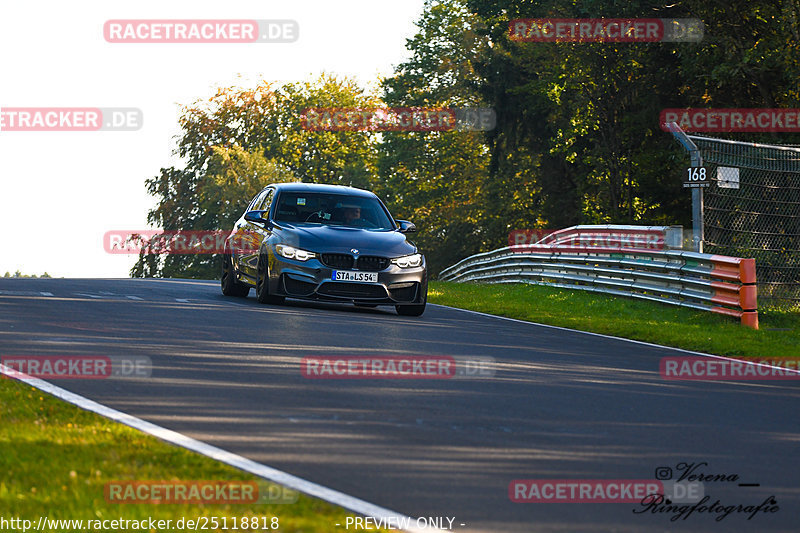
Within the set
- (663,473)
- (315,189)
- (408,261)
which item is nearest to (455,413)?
(663,473)

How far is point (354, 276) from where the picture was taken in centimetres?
1644

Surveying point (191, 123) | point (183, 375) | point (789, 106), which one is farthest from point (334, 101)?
point (183, 375)

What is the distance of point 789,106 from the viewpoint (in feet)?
109

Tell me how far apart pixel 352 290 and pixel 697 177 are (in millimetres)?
5729

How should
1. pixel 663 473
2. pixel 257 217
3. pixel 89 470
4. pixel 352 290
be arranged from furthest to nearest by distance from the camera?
1. pixel 257 217
2. pixel 352 290
3. pixel 663 473
4. pixel 89 470

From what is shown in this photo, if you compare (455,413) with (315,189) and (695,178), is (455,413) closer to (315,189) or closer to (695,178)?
(315,189)

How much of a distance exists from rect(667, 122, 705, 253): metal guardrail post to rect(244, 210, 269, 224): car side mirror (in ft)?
20.6

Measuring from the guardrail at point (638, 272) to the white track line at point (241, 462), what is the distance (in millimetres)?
10870

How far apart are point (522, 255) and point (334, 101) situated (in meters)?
57.6

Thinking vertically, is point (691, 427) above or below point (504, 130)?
below

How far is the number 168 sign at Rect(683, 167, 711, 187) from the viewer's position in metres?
18.1

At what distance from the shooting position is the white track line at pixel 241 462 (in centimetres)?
546

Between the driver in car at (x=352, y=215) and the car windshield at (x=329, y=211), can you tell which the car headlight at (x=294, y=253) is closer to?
the car windshield at (x=329, y=211)

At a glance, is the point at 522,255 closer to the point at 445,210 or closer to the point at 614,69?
the point at 614,69
